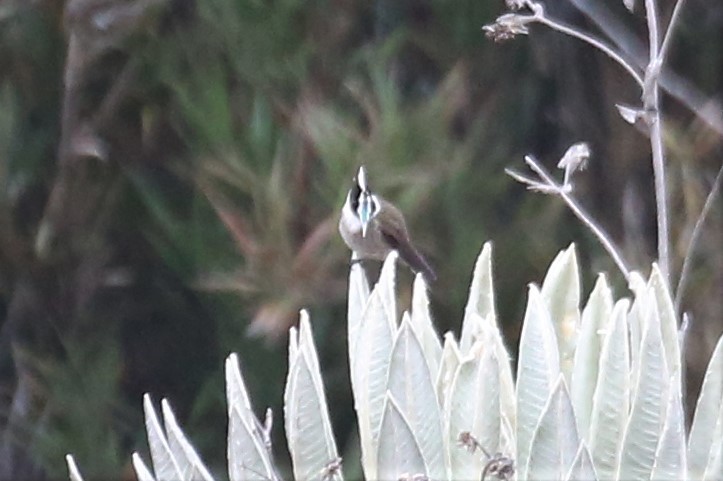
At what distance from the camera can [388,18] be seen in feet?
9.73

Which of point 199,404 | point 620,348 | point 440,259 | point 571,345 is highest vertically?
point 620,348

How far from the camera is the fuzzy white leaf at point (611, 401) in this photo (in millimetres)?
1433

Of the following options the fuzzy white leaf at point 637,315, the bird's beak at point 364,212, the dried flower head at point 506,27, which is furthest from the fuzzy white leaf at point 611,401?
the bird's beak at point 364,212

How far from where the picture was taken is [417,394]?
4.60ft

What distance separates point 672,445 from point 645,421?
0.10 metres

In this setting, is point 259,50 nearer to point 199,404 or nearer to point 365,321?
point 199,404

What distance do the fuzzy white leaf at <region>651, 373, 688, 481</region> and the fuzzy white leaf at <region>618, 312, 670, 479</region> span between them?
4 centimetres

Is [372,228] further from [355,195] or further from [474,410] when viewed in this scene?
[474,410]

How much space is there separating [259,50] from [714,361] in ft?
5.08

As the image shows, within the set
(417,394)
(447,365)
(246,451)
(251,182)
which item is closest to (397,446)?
(417,394)

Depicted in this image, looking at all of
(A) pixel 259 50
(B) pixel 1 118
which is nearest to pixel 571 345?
(A) pixel 259 50

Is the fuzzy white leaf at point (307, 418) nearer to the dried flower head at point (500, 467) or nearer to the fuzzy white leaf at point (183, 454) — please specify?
the fuzzy white leaf at point (183, 454)

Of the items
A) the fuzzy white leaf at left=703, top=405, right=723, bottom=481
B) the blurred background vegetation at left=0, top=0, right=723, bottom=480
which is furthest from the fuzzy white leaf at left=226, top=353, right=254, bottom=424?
the blurred background vegetation at left=0, top=0, right=723, bottom=480

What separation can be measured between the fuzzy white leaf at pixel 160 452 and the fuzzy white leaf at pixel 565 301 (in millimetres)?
540
